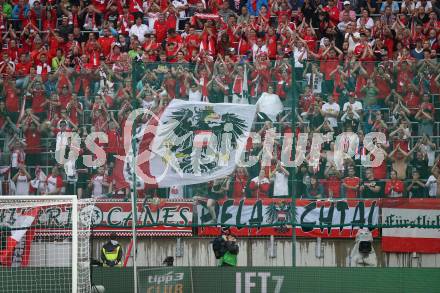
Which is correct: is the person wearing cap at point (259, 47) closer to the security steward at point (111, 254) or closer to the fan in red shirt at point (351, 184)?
the fan in red shirt at point (351, 184)

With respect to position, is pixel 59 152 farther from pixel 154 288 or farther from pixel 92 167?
pixel 154 288

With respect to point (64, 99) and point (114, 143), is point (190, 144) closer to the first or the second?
point (114, 143)

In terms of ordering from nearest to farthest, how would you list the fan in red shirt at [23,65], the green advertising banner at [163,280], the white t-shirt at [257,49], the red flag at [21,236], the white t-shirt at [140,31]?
the green advertising banner at [163,280] → the red flag at [21,236] → the white t-shirt at [257,49] → the fan in red shirt at [23,65] → the white t-shirt at [140,31]

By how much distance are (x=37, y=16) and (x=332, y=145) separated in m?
12.8

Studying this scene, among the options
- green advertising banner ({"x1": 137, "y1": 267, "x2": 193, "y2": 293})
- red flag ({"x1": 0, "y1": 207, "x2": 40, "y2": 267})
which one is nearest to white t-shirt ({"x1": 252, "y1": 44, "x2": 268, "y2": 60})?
green advertising banner ({"x1": 137, "y1": 267, "x2": 193, "y2": 293})

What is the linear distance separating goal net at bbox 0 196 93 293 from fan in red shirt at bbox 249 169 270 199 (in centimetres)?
304

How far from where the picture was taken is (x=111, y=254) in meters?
18.4

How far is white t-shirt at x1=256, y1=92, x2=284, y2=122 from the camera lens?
60.0ft

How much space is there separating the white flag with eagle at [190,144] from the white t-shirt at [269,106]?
7.4 inches

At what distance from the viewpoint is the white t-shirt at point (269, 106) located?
1830cm

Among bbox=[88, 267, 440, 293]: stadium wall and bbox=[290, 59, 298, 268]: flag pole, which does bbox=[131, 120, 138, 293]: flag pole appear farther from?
bbox=[290, 59, 298, 268]: flag pole

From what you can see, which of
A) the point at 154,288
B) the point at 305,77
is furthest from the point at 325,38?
the point at 154,288

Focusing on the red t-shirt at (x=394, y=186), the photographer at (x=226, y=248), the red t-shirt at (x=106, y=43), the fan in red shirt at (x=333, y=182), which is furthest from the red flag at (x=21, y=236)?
the red t-shirt at (x=106, y=43)

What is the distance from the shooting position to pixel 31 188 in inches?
735
